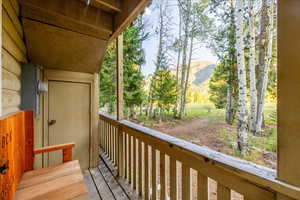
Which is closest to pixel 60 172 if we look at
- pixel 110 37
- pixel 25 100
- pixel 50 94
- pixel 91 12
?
pixel 25 100

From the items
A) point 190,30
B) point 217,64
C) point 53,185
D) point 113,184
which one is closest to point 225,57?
point 217,64

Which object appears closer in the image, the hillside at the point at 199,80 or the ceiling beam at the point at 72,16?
the ceiling beam at the point at 72,16

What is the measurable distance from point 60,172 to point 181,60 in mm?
4459

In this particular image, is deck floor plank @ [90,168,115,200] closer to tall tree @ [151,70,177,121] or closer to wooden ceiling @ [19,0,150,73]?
wooden ceiling @ [19,0,150,73]

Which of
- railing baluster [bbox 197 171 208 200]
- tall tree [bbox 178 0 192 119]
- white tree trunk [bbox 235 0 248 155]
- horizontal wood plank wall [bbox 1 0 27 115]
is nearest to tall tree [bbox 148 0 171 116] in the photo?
tall tree [bbox 178 0 192 119]

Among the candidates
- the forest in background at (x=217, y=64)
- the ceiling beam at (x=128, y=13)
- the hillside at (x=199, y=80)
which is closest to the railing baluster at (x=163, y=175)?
the forest in background at (x=217, y=64)

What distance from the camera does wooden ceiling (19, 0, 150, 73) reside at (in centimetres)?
160

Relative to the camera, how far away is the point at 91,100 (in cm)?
265

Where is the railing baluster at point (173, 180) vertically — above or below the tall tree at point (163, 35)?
below

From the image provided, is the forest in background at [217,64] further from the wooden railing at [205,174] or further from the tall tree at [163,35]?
the wooden railing at [205,174]

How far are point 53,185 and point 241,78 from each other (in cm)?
332

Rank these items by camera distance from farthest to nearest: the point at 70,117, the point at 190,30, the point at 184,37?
the point at 184,37, the point at 190,30, the point at 70,117

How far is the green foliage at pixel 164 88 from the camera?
5.23 m

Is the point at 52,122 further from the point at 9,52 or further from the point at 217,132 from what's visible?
the point at 217,132
